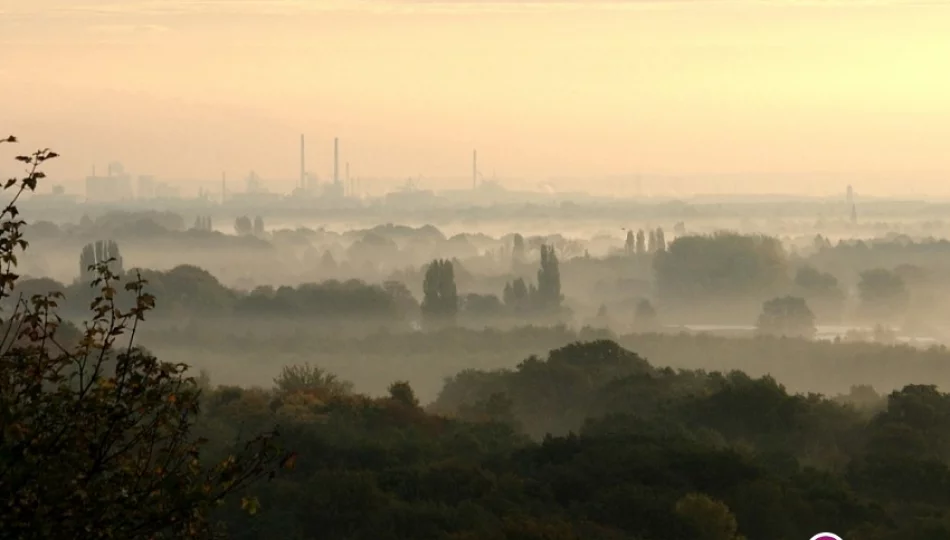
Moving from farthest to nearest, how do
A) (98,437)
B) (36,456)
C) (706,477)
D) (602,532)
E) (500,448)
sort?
(500,448) → (706,477) → (602,532) → (98,437) → (36,456)

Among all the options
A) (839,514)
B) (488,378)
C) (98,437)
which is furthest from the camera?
(488,378)

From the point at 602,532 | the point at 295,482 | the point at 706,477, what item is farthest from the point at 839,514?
the point at 295,482

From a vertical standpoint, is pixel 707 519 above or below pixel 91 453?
below

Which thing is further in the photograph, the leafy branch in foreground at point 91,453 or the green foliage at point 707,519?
the green foliage at point 707,519

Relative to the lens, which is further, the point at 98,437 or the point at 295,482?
the point at 295,482

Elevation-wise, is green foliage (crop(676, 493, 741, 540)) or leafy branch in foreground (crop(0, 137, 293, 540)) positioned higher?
leafy branch in foreground (crop(0, 137, 293, 540))

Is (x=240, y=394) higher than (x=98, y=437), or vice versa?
(x=98, y=437)

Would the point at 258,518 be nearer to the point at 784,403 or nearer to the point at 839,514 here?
the point at 839,514

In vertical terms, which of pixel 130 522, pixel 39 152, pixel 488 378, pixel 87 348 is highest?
pixel 39 152

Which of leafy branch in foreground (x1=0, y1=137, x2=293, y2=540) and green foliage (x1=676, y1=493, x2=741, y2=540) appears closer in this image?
leafy branch in foreground (x1=0, y1=137, x2=293, y2=540)

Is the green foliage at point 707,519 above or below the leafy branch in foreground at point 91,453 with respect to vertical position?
below

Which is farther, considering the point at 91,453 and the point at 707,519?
the point at 707,519
